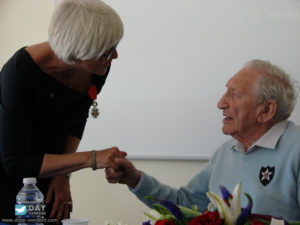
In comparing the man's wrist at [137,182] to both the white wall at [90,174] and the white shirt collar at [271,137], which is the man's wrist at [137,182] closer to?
the white shirt collar at [271,137]

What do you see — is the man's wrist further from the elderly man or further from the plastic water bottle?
the plastic water bottle

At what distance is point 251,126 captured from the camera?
185 cm

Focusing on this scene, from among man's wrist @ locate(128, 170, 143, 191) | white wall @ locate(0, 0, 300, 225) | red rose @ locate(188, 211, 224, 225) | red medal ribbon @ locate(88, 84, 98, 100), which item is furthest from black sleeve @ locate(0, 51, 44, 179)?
white wall @ locate(0, 0, 300, 225)

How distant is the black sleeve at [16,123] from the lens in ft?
5.14

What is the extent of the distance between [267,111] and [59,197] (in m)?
0.92

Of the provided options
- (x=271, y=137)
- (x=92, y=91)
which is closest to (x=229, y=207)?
(x=271, y=137)

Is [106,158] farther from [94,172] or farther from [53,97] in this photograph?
[94,172]

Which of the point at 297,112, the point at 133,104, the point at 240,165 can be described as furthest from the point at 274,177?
the point at 133,104

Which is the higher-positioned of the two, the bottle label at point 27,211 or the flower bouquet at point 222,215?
the flower bouquet at point 222,215

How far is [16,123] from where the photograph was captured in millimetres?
1571

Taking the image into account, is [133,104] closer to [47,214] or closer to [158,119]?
[158,119]

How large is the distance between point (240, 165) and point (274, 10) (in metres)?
1.92

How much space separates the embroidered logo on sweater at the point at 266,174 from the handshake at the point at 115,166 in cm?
51

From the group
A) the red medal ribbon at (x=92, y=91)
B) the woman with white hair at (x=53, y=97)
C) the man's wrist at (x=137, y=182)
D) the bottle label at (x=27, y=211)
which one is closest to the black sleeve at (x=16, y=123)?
the woman with white hair at (x=53, y=97)
